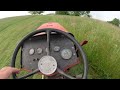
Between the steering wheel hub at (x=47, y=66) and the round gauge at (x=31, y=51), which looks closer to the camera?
the steering wheel hub at (x=47, y=66)

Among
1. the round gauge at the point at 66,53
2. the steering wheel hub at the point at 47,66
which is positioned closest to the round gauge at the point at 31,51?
the round gauge at the point at 66,53

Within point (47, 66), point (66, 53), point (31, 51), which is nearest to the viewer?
point (47, 66)

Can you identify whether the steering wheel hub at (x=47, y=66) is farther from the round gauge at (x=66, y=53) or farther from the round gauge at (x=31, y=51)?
the round gauge at (x=31, y=51)

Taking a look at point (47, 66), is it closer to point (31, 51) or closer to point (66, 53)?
point (66, 53)

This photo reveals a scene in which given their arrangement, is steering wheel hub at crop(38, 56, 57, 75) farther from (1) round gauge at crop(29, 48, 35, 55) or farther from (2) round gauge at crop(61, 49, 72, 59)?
(1) round gauge at crop(29, 48, 35, 55)

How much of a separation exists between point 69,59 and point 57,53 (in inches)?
5.0

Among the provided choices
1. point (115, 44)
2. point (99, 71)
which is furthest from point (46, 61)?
point (115, 44)

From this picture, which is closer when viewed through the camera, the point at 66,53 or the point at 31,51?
the point at 66,53

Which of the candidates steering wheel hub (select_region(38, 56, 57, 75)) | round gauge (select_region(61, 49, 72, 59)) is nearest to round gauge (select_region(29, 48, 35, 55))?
round gauge (select_region(61, 49, 72, 59))

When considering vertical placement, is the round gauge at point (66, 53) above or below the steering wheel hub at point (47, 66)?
above

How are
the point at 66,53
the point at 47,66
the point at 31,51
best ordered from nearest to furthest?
the point at 47,66 → the point at 66,53 → the point at 31,51

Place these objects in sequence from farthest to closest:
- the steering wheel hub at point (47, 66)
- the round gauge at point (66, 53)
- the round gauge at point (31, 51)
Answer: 1. the round gauge at point (31, 51)
2. the round gauge at point (66, 53)
3. the steering wheel hub at point (47, 66)

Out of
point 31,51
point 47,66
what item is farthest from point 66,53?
point 47,66
